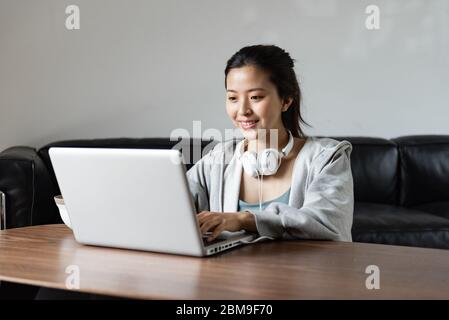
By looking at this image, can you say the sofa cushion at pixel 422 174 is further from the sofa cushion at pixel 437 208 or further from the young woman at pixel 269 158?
the young woman at pixel 269 158

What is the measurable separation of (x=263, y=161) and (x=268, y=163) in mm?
14

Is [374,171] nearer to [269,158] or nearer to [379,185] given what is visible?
[379,185]

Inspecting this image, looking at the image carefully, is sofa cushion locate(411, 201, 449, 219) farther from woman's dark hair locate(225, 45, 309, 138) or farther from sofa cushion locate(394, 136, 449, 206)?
woman's dark hair locate(225, 45, 309, 138)

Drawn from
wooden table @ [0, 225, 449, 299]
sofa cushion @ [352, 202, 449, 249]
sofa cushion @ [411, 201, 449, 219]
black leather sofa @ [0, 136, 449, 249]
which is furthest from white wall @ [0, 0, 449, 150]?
wooden table @ [0, 225, 449, 299]

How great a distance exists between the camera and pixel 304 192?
181cm

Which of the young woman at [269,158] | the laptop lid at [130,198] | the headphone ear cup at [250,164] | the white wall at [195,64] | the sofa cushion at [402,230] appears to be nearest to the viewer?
the laptop lid at [130,198]

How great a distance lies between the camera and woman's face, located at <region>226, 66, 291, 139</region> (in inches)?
73.2

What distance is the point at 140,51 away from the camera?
3445 mm

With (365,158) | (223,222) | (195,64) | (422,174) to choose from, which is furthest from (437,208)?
(223,222)

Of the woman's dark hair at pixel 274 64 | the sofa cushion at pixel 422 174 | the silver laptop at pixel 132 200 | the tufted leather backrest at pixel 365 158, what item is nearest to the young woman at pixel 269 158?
the woman's dark hair at pixel 274 64

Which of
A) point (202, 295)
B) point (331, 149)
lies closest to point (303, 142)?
point (331, 149)

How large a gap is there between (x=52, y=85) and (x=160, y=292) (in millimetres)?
2472

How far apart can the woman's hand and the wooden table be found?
0.06 m

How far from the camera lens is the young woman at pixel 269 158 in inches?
68.7
